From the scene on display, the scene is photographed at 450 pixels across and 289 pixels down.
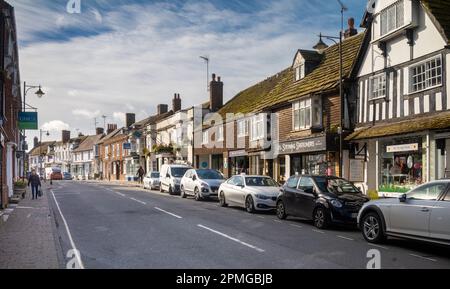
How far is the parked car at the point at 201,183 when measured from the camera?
24188mm

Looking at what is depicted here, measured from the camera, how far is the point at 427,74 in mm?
17234

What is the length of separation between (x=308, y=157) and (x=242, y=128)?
377 inches

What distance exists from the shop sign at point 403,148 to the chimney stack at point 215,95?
26.6 metres

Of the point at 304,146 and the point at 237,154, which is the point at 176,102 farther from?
the point at 304,146

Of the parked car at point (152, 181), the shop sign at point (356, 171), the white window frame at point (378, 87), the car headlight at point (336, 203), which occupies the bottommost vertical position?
the parked car at point (152, 181)

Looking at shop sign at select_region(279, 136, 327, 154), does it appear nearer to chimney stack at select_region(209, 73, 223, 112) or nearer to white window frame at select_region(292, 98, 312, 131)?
white window frame at select_region(292, 98, 312, 131)

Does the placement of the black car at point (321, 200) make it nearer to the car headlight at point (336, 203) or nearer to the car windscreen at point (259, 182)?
the car headlight at point (336, 203)

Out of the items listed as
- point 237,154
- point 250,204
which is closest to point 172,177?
point 237,154

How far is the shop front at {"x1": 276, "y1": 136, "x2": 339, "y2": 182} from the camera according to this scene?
21438mm

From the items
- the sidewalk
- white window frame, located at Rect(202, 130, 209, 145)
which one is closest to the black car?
the sidewalk

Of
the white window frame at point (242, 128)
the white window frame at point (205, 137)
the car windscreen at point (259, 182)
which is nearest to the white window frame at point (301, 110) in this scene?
the car windscreen at point (259, 182)

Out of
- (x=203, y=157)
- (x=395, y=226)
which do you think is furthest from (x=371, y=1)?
(x=203, y=157)

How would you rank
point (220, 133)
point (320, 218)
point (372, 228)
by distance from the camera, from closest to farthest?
point (372, 228)
point (320, 218)
point (220, 133)
